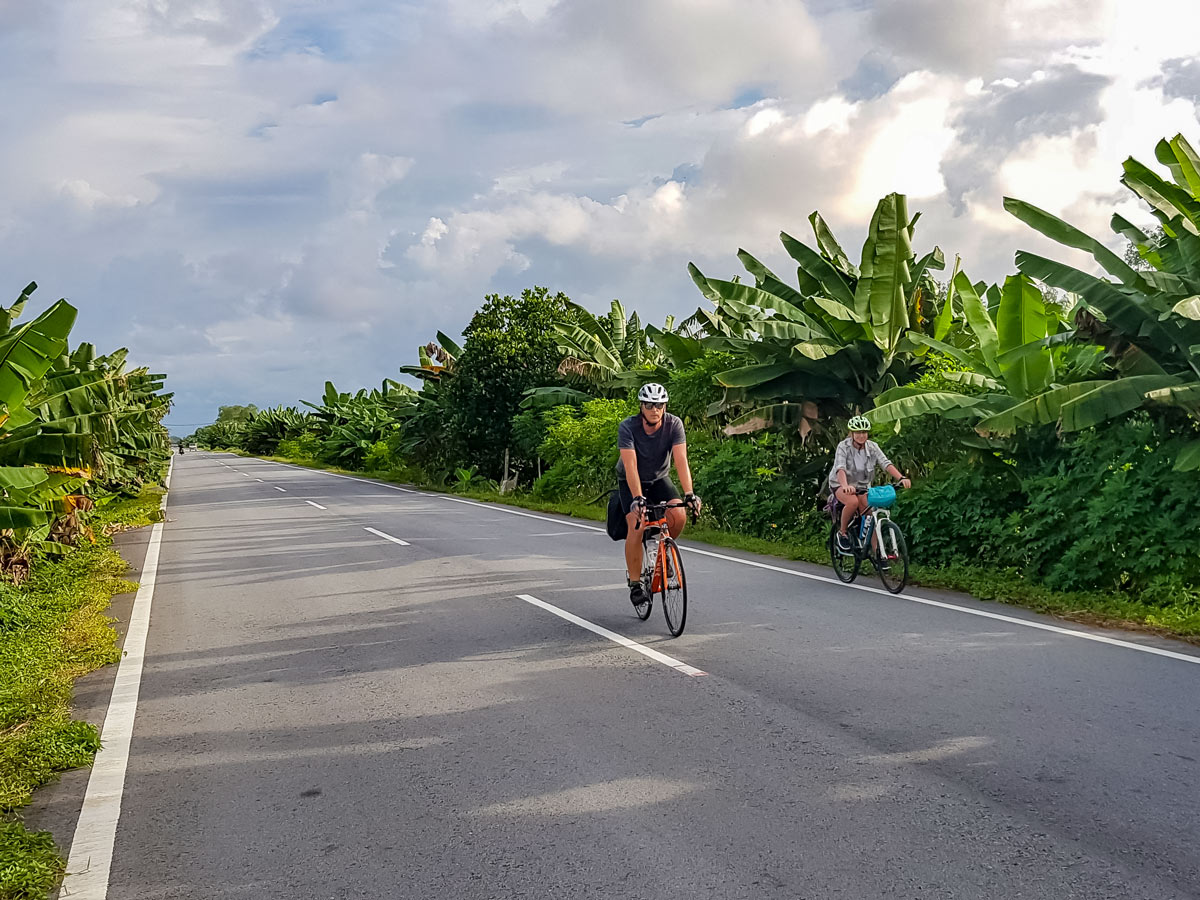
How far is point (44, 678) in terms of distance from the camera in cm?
743

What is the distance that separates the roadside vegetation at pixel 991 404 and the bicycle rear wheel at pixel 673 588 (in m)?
3.54

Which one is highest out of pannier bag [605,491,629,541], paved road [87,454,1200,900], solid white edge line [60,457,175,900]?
pannier bag [605,491,629,541]

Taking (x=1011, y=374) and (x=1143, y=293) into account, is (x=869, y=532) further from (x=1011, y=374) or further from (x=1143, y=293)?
(x=1143, y=293)

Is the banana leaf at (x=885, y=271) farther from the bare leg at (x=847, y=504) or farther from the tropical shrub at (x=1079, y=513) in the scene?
the bare leg at (x=847, y=504)

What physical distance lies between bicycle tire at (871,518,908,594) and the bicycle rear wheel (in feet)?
9.88

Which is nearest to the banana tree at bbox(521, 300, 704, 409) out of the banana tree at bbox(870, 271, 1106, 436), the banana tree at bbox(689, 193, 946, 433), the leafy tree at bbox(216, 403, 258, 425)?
the banana tree at bbox(689, 193, 946, 433)

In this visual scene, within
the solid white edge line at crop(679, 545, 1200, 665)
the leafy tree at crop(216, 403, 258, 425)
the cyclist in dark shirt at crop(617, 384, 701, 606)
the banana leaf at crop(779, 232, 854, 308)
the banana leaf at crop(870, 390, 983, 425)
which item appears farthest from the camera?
the leafy tree at crop(216, 403, 258, 425)

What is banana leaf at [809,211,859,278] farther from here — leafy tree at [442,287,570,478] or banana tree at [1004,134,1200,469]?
leafy tree at [442,287,570,478]

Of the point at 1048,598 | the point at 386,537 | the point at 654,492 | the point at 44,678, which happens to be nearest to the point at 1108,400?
the point at 1048,598

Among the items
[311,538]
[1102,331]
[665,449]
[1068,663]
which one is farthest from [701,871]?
[311,538]

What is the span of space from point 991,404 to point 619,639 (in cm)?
507

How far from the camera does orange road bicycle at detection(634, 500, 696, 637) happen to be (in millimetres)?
8266

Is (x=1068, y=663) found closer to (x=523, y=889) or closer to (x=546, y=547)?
(x=523, y=889)

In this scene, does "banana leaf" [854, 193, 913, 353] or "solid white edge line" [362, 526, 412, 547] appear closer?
"banana leaf" [854, 193, 913, 353]
